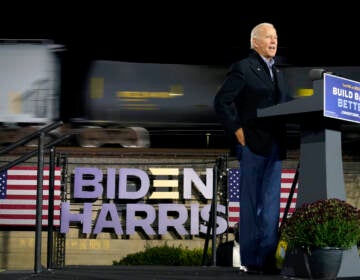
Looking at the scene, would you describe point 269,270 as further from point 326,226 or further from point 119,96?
point 119,96

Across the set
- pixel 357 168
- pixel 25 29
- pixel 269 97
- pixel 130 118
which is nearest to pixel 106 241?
pixel 130 118

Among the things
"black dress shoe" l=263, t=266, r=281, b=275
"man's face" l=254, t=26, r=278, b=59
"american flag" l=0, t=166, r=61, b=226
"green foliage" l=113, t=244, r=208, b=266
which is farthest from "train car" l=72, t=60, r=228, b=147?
"black dress shoe" l=263, t=266, r=281, b=275

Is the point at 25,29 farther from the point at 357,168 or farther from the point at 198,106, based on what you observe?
the point at 357,168

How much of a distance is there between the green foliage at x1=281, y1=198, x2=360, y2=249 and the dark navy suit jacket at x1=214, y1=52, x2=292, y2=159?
807 mm

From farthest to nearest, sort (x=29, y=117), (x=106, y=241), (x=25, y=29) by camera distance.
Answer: (x=25, y=29) < (x=29, y=117) < (x=106, y=241)

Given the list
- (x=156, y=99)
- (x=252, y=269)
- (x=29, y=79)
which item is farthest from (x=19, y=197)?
(x=252, y=269)

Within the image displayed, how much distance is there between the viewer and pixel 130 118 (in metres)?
25.9

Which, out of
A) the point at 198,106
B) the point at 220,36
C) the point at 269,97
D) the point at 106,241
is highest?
the point at 220,36

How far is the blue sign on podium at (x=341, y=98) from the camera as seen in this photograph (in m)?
6.46

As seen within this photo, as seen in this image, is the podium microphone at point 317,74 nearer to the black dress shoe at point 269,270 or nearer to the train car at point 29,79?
the black dress shoe at point 269,270

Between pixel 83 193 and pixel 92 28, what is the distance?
7.54 metres

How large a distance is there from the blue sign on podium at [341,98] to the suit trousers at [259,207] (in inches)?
31.3

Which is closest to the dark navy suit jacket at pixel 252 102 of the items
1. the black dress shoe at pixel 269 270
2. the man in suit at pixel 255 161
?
the man in suit at pixel 255 161

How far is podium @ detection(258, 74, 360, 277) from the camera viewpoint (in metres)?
6.52
